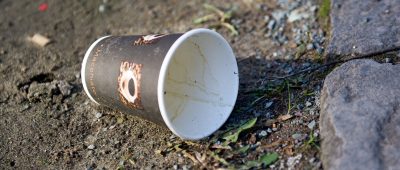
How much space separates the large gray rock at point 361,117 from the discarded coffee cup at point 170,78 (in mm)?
405

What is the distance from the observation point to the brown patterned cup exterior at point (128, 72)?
6.06 feet

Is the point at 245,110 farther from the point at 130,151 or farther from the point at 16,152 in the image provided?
the point at 16,152

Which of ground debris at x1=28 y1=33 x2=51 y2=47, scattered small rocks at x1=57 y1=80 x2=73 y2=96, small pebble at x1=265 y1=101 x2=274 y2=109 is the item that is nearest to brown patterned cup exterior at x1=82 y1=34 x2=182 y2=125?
scattered small rocks at x1=57 y1=80 x2=73 y2=96

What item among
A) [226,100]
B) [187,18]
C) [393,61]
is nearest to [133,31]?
[187,18]

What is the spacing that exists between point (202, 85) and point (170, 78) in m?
0.14

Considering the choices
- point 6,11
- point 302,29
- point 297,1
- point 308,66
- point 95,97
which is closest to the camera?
point 95,97

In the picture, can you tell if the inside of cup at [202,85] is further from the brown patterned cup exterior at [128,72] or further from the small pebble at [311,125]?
the small pebble at [311,125]

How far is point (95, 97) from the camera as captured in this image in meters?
2.17

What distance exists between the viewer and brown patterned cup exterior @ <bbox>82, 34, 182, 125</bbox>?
1.85 m

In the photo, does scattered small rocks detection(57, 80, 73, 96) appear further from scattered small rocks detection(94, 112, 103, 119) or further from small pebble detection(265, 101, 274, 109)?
small pebble detection(265, 101, 274, 109)

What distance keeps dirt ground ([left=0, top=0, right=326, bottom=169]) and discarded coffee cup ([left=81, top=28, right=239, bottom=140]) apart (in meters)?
0.09

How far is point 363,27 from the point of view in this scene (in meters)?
2.36

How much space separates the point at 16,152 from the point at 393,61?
1.49 meters

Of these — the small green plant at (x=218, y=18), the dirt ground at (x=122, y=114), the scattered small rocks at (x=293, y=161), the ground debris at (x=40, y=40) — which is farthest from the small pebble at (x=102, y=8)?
the scattered small rocks at (x=293, y=161)
